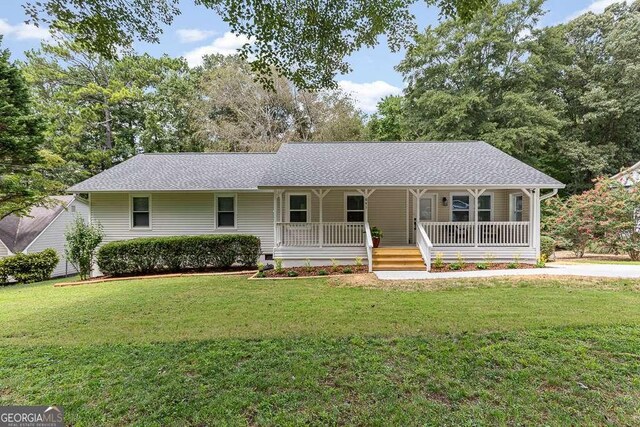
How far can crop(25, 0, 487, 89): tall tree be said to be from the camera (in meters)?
3.79

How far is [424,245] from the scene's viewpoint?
10703 millimetres

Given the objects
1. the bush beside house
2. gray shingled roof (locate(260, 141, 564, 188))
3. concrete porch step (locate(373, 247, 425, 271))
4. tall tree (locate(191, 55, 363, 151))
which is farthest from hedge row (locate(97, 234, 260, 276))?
tall tree (locate(191, 55, 363, 151))

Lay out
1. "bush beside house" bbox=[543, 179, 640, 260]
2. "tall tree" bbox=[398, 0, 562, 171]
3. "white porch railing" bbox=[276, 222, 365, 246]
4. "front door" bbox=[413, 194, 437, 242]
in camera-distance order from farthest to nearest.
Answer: "tall tree" bbox=[398, 0, 562, 171] → "front door" bbox=[413, 194, 437, 242] → "bush beside house" bbox=[543, 179, 640, 260] → "white porch railing" bbox=[276, 222, 365, 246]

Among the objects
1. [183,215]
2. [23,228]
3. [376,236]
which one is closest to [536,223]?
[376,236]

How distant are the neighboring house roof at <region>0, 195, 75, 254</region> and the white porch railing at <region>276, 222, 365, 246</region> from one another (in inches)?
502

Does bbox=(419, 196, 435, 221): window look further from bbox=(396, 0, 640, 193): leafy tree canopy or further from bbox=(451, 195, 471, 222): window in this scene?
bbox=(396, 0, 640, 193): leafy tree canopy

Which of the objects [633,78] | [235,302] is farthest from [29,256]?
[633,78]

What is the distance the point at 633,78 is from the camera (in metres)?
19.3

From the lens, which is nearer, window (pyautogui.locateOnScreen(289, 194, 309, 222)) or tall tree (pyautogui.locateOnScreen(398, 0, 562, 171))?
window (pyautogui.locateOnScreen(289, 194, 309, 222))

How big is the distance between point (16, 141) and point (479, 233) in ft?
54.3

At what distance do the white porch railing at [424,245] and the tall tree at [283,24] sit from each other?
6.79m

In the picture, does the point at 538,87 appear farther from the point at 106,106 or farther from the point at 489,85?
the point at 106,106

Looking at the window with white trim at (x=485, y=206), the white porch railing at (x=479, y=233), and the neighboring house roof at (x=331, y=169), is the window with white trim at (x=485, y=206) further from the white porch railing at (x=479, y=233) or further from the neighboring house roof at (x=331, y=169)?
the white porch railing at (x=479, y=233)

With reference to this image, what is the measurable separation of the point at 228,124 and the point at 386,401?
79.3 ft
